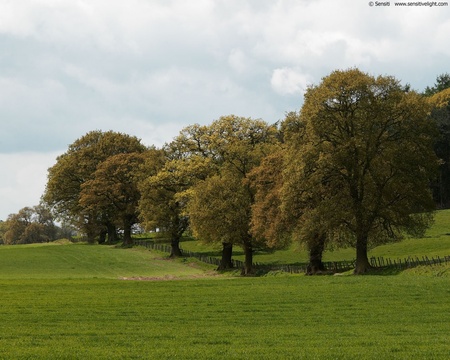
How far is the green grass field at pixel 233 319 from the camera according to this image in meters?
16.4

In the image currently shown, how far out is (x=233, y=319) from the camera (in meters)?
23.4

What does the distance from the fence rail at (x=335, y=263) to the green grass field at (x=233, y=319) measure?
2.45m

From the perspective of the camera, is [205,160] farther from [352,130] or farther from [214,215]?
[352,130]

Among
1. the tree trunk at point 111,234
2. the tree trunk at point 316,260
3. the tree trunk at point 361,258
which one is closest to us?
the tree trunk at point 361,258

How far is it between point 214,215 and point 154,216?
21057mm

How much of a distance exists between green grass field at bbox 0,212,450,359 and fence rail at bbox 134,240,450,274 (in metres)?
2.45

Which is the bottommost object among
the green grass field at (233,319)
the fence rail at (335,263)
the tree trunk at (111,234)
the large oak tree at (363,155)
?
the green grass field at (233,319)

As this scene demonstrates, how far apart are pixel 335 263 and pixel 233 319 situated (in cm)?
3162

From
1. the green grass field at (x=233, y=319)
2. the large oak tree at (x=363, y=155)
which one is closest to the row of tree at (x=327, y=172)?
the large oak tree at (x=363, y=155)

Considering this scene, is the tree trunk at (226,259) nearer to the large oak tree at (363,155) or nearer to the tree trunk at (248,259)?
the tree trunk at (248,259)

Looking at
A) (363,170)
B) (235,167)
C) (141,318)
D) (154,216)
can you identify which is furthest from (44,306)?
(154,216)

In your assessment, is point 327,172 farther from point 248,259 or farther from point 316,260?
point 248,259

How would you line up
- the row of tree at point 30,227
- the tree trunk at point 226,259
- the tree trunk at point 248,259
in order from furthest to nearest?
the row of tree at point 30,227
the tree trunk at point 226,259
the tree trunk at point 248,259

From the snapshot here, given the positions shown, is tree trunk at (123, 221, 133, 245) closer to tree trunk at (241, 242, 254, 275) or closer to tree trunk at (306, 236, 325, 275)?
tree trunk at (241, 242, 254, 275)
